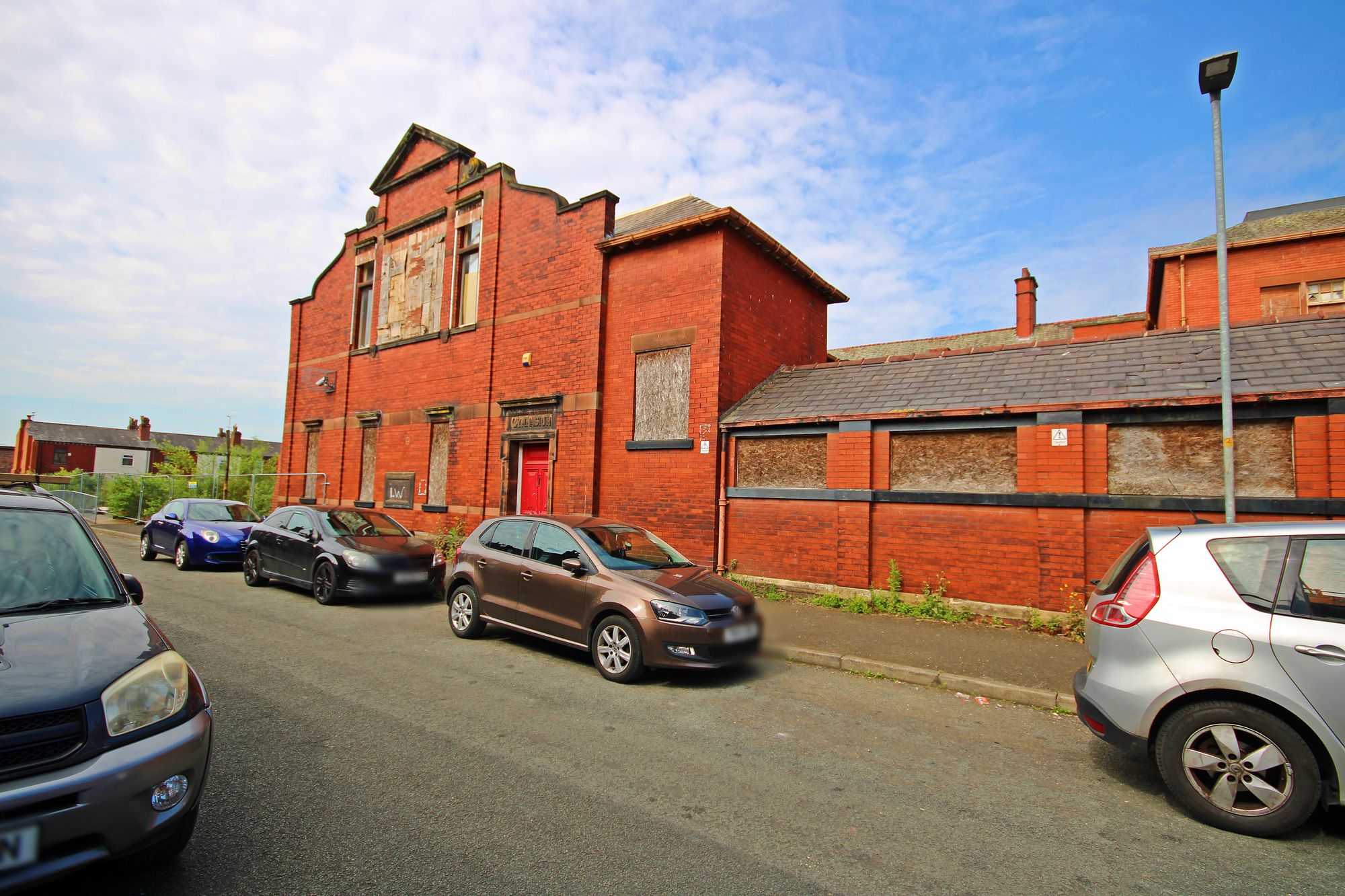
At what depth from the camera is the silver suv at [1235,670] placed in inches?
130

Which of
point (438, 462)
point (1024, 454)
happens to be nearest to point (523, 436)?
point (438, 462)

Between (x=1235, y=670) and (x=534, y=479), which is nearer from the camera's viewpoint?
(x=1235, y=670)

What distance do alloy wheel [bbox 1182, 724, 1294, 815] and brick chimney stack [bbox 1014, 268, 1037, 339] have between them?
2328cm

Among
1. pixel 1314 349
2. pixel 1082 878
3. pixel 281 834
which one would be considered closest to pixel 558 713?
pixel 281 834

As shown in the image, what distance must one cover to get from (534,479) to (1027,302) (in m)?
19.3

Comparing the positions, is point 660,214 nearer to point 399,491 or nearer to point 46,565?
point 399,491

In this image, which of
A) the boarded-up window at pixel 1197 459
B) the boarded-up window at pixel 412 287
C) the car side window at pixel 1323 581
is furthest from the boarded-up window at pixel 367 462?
the car side window at pixel 1323 581

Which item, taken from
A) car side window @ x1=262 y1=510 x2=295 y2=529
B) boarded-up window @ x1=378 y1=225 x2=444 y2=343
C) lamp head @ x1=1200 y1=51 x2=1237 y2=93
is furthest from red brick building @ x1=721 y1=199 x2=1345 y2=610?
boarded-up window @ x1=378 y1=225 x2=444 y2=343

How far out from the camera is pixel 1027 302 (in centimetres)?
2364

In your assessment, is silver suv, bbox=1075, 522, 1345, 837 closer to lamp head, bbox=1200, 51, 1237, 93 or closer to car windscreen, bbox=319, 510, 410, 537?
lamp head, bbox=1200, 51, 1237, 93

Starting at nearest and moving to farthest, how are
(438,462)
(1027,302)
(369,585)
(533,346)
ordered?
1. (369,585)
2. (533,346)
3. (438,462)
4. (1027,302)

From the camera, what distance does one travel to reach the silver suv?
331 cm

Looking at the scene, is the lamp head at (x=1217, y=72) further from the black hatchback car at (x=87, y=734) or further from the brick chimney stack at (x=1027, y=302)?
the brick chimney stack at (x=1027, y=302)

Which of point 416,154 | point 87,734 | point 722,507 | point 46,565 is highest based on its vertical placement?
point 416,154
